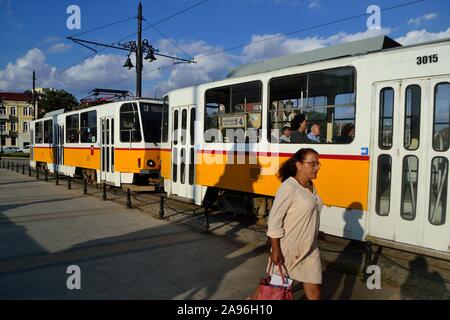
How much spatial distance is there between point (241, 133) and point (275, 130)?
981mm

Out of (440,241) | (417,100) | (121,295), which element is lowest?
(121,295)

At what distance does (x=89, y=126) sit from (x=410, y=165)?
13.8 metres

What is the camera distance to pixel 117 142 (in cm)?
1453

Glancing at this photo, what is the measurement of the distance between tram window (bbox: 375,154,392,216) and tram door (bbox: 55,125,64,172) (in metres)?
17.3

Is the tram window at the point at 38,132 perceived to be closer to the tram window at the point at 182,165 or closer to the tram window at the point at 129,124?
the tram window at the point at 129,124

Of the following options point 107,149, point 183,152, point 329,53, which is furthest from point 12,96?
point 329,53

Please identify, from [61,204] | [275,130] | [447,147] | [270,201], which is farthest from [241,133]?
[61,204]

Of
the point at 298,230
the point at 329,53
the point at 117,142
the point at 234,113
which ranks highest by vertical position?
the point at 329,53

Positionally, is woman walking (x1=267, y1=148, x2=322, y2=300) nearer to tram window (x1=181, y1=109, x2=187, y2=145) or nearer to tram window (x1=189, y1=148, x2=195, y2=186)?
tram window (x1=189, y1=148, x2=195, y2=186)

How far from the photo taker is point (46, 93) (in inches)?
2395

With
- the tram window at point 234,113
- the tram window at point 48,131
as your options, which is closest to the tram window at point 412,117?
the tram window at point 234,113

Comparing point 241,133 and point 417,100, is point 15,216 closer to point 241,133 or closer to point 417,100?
point 241,133

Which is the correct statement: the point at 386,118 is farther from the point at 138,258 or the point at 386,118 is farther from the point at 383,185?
the point at 138,258

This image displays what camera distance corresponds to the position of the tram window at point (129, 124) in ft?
46.4
